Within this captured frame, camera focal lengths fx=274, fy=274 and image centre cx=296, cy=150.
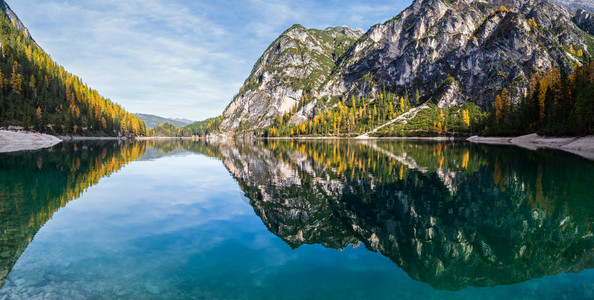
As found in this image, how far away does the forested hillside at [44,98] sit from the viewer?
116 m

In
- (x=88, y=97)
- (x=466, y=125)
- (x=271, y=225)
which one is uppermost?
(x=88, y=97)

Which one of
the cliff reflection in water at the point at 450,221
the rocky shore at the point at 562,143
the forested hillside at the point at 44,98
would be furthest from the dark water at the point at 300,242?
the forested hillside at the point at 44,98

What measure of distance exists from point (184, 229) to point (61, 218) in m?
6.87

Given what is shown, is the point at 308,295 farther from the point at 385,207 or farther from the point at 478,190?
the point at 478,190

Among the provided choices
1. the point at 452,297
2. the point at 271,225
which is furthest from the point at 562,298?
the point at 271,225

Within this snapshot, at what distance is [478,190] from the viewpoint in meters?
20.5

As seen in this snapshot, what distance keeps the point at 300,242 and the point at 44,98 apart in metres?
181

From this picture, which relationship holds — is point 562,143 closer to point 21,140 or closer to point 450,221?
point 450,221

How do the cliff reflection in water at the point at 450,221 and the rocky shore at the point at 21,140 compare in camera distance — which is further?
the rocky shore at the point at 21,140

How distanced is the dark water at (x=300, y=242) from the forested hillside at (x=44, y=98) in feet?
437

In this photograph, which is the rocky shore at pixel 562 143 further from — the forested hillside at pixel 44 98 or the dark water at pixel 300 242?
the forested hillside at pixel 44 98

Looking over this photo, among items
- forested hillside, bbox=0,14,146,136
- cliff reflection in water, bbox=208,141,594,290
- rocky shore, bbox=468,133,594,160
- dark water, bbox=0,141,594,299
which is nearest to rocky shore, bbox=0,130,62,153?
forested hillside, bbox=0,14,146,136

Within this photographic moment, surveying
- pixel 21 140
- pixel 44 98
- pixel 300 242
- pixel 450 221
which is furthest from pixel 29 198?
pixel 44 98

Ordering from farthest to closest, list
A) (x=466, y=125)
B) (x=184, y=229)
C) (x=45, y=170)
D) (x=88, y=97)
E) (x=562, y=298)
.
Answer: (x=88, y=97) → (x=466, y=125) → (x=45, y=170) → (x=184, y=229) → (x=562, y=298)
